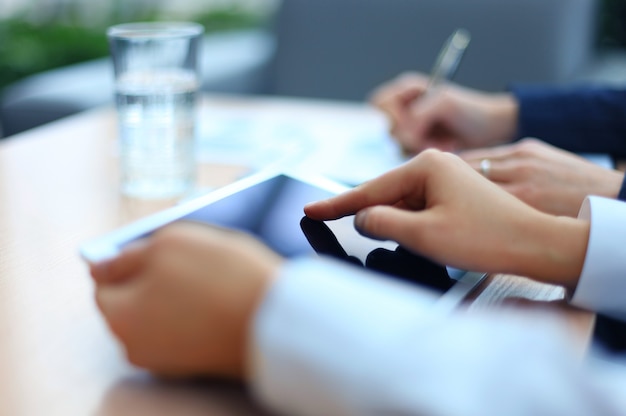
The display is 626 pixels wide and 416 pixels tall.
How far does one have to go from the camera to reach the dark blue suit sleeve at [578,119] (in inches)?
35.7

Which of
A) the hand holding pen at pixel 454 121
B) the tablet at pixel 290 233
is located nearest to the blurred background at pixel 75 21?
the hand holding pen at pixel 454 121

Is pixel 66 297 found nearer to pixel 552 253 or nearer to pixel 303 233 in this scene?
pixel 303 233

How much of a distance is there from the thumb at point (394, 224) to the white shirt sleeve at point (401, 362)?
0.12m

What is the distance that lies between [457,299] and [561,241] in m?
0.10

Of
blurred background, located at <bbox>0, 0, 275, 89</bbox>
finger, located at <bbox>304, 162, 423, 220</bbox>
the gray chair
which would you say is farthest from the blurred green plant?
finger, located at <bbox>304, 162, 423, 220</bbox>

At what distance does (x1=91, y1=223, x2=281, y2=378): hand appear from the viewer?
34 cm

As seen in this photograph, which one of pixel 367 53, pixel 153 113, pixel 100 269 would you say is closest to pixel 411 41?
pixel 367 53

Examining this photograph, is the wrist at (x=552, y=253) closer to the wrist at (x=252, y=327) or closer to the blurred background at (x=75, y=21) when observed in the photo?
the wrist at (x=252, y=327)

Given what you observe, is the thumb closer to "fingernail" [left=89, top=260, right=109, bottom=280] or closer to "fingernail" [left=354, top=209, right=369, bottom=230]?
"fingernail" [left=354, top=209, right=369, bottom=230]

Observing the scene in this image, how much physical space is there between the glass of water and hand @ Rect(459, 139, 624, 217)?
0.97 ft

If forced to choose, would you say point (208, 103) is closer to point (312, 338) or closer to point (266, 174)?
point (266, 174)

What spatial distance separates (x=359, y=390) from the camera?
29 centimetres

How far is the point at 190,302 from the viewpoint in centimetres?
34

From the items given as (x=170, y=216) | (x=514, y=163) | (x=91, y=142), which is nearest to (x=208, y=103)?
(x=91, y=142)
